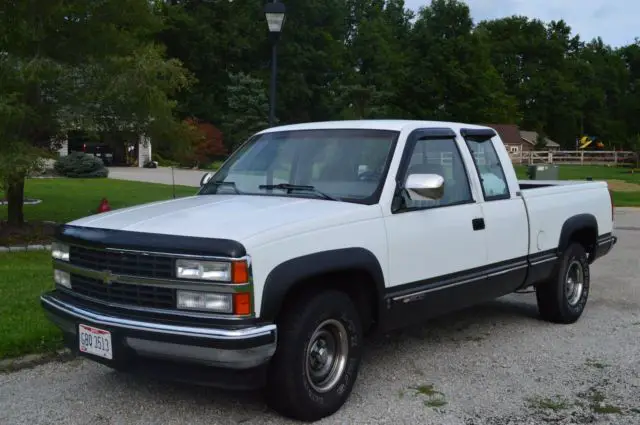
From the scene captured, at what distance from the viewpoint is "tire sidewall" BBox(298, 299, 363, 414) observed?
4398 mm

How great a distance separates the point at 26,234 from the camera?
1222 centimetres

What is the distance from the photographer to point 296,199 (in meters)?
5.12

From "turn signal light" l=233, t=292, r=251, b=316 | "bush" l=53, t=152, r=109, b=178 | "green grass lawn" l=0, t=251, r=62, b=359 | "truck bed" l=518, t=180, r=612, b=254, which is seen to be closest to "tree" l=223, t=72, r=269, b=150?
"bush" l=53, t=152, r=109, b=178

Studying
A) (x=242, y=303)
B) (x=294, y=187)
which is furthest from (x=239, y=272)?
(x=294, y=187)

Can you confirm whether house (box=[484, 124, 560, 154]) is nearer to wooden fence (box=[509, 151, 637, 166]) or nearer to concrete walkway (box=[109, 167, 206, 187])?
wooden fence (box=[509, 151, 637, 166])

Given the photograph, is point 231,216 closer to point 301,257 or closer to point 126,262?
point 301,257

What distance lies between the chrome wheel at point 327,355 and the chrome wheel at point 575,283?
3.48m

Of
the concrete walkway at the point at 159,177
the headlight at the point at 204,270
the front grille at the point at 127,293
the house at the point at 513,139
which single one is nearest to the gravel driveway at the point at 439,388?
the front grille at the point at 127,293

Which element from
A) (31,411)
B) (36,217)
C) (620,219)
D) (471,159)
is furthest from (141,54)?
(620,219)

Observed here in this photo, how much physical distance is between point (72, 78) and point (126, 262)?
8.60m

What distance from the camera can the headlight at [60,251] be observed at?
4843 millimetres

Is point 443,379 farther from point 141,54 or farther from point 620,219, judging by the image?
point 620,219

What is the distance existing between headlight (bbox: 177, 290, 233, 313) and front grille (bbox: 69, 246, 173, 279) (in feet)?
0.48

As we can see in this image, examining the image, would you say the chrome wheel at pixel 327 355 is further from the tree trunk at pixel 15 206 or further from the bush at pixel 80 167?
the bush at pixel 80 167
